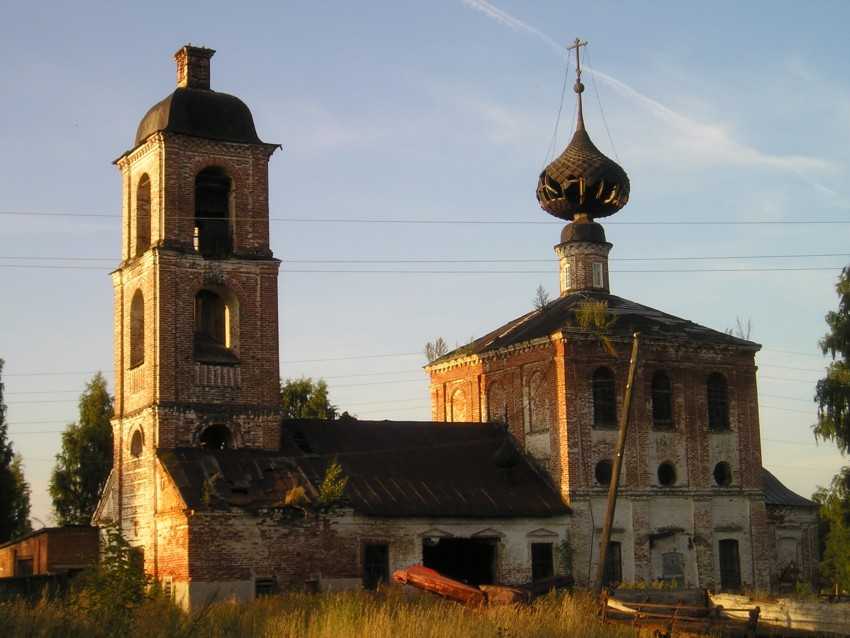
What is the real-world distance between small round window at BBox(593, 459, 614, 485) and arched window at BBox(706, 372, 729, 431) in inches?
128

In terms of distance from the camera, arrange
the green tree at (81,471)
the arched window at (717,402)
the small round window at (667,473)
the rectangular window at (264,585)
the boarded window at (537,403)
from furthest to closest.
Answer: the green tree at (81,471) → the arched window at (717,402) → the small round window at (667,473) → the boarded window at (537,403) → the rectangular window at (264,585)

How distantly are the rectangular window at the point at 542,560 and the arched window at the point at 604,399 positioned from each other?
3.18 m

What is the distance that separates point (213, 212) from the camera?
28.8 meters

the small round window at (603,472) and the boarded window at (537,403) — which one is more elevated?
the boarded window at (537,403)

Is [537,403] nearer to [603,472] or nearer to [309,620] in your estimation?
[603,472]

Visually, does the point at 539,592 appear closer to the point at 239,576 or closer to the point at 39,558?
the point at 239,576

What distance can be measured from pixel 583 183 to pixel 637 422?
22.2 feet

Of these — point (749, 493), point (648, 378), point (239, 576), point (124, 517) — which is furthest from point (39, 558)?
point (749, 493)

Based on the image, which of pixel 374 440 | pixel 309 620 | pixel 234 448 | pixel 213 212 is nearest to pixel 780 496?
pixel 374 440

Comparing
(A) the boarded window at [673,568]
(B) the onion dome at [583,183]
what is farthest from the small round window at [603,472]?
(B) the onion dome at [583,183]

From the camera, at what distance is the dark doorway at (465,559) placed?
28.9m

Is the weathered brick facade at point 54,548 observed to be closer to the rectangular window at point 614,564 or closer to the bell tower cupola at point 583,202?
the rectangular window at point 614,564

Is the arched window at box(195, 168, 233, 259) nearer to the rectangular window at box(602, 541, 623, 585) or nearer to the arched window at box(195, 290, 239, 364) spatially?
→ the arched window at box(195, 290, 239, 364)

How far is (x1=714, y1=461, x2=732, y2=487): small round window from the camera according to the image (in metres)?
32.0
